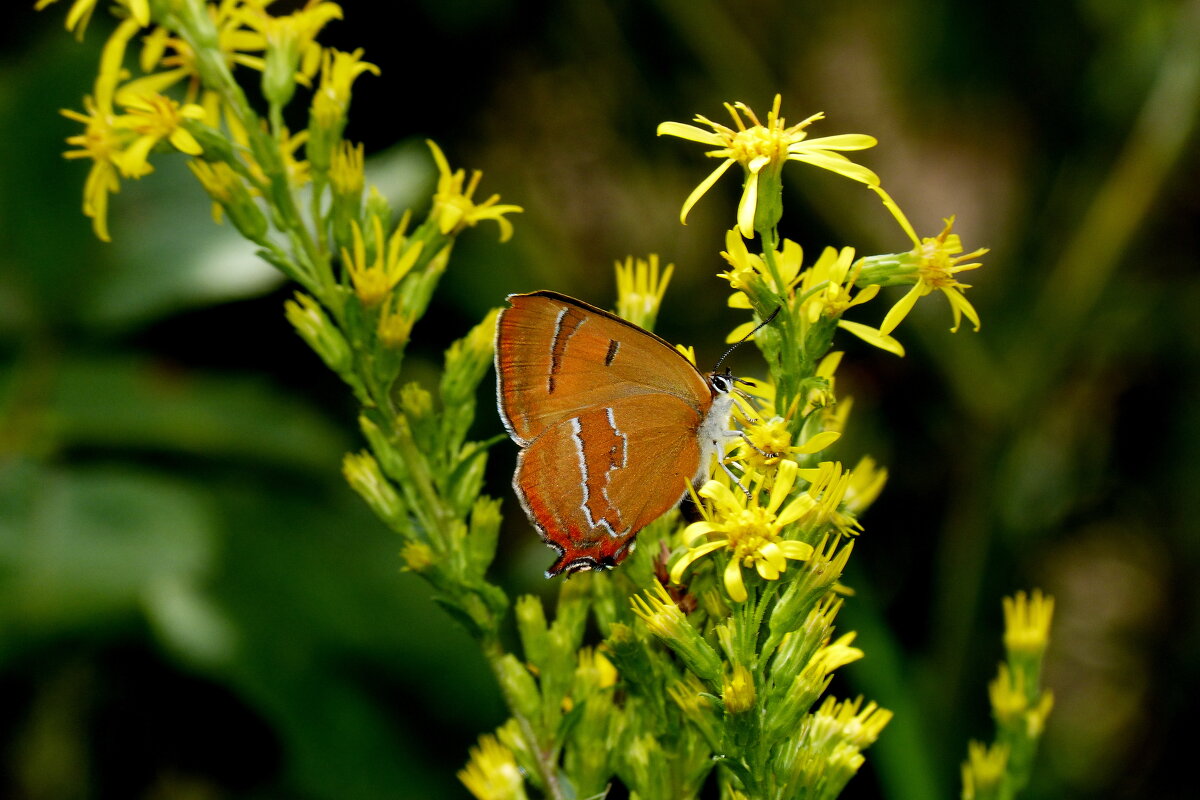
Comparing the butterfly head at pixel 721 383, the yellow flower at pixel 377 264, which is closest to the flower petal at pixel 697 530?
the butterfly head at pixel 721 383

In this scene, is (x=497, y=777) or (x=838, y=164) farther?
(x=497, y=777)

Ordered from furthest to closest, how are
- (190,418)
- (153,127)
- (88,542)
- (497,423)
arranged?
(497,423), (190,418), (88,542), (153,127)

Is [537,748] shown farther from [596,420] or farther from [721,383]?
[721,383]

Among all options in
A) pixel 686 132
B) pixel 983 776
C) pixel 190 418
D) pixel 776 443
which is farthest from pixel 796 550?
pixel 190 418

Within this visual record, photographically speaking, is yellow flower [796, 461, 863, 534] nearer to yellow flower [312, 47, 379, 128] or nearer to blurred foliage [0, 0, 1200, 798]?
yellow flower [312, 47, 379, 128]

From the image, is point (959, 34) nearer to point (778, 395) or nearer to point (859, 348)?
point (859, 348)

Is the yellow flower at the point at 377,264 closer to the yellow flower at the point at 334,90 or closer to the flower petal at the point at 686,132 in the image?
the yellow flower at the point at 334,90

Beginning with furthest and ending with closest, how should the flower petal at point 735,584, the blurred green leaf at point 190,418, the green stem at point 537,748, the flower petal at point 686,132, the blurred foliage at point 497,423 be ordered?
the blurred green leaf at point 190,418
the blurred foliage at point 497,423
the green stem at point 537,748
the flower petal at point 686,132
the flower petal at point 735,584

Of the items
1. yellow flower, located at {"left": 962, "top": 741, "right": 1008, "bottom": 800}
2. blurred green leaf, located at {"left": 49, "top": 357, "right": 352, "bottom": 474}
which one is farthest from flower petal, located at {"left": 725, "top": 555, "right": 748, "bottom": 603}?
blurred green leaf, located at {"left": 49, "top": 357, "right": 352, "bottom": 474}
